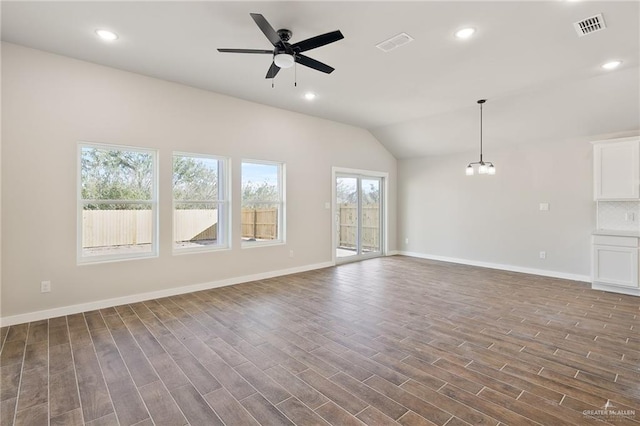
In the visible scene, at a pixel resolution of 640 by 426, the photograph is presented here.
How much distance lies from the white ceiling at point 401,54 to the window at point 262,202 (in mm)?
Result: 1209

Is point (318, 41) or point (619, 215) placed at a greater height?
point (318, 41)

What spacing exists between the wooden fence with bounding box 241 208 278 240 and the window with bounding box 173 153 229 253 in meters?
0.36

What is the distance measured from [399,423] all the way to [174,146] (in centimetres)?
439

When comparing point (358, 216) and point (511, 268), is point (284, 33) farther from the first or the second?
point (511, 268)

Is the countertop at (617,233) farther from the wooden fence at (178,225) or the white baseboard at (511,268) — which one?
the wooden fence at (178,225)

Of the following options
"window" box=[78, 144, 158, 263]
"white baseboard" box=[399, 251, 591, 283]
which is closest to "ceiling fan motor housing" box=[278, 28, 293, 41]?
"window" box=[78, 144, 158, 263]

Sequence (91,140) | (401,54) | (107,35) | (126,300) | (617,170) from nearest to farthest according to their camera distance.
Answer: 1. (107,35)
2. (401,54)
3. (91,140)
4. (126,300)
5. (617,170)

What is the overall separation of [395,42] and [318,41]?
1.08m

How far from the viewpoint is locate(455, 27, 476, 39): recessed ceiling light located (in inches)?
122

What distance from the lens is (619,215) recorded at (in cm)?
510

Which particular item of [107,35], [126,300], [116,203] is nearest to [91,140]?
[116,203]

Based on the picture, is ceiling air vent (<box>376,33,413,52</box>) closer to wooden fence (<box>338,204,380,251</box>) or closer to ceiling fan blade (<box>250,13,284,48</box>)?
ceiling fan blade (<box>250,13,284,48</box>)

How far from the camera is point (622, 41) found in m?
3.34

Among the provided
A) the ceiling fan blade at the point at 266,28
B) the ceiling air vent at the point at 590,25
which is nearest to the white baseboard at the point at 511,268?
the ceiling air vent at the point at 590,25
